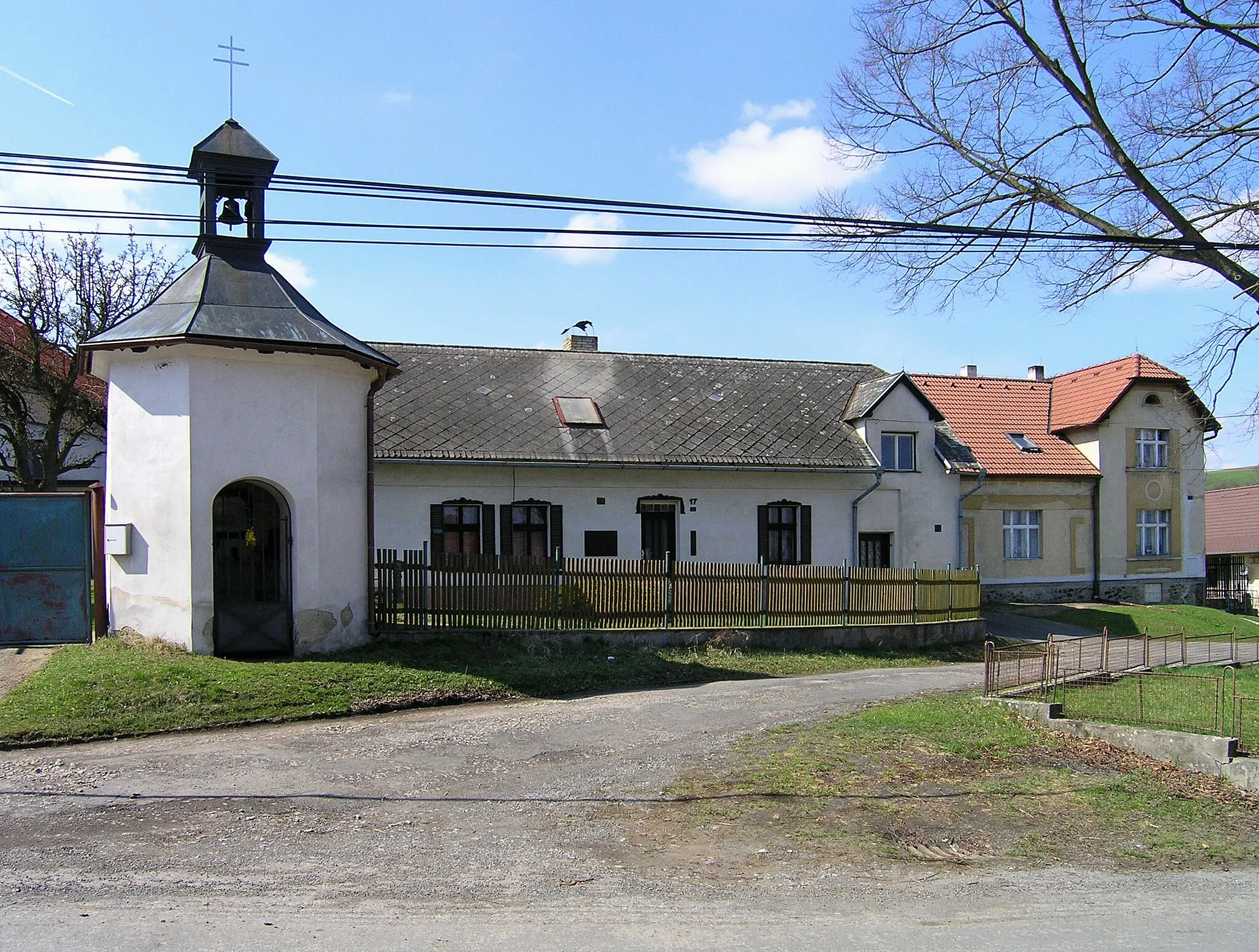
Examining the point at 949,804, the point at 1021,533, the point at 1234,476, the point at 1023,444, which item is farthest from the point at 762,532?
the point at 1234,476

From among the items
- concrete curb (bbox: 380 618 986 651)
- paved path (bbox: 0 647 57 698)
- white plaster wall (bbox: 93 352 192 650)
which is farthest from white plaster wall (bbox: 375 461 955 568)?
paved path (bbox: 0 647 57 698)

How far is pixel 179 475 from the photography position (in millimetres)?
13641

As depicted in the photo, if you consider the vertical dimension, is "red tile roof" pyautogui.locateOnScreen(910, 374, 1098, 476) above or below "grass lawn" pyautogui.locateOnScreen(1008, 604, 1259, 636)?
above

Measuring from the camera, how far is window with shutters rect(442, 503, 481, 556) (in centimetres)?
2227

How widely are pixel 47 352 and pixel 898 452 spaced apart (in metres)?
21.2

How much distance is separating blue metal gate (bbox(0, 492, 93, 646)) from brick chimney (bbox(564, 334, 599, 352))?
19360 millimetres

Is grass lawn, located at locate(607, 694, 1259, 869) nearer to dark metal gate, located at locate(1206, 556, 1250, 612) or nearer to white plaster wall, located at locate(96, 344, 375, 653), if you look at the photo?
white plaster wall, located at locate(96, 344, 375, 653)

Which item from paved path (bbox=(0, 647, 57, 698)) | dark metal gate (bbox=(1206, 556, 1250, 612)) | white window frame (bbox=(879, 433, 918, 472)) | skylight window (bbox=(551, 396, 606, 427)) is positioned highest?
skylight window (bbox=(551, 396, 606, 427))

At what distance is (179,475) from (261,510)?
5.61 ft

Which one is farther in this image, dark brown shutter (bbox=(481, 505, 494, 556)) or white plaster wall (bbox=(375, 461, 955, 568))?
dark brown shutter (bbox=(481, 505, 494, 556))

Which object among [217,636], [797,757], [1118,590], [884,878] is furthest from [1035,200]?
[1118,590]

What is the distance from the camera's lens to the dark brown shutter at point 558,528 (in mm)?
22922

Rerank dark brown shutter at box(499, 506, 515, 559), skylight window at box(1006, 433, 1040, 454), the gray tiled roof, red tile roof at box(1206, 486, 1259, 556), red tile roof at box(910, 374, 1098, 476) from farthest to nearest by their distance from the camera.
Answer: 1. red tile roof at box(1206, 486, 1259, 556)
2. skylight window at box(1006, 433, 1040, 454)
3. red tile roof at box(910, 374, 1098, 476)
4. the gray tiled roof
5. dark brown shutter at box(499, 506, 515, 559)

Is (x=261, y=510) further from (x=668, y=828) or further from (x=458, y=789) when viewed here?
(x=668, y=828)
